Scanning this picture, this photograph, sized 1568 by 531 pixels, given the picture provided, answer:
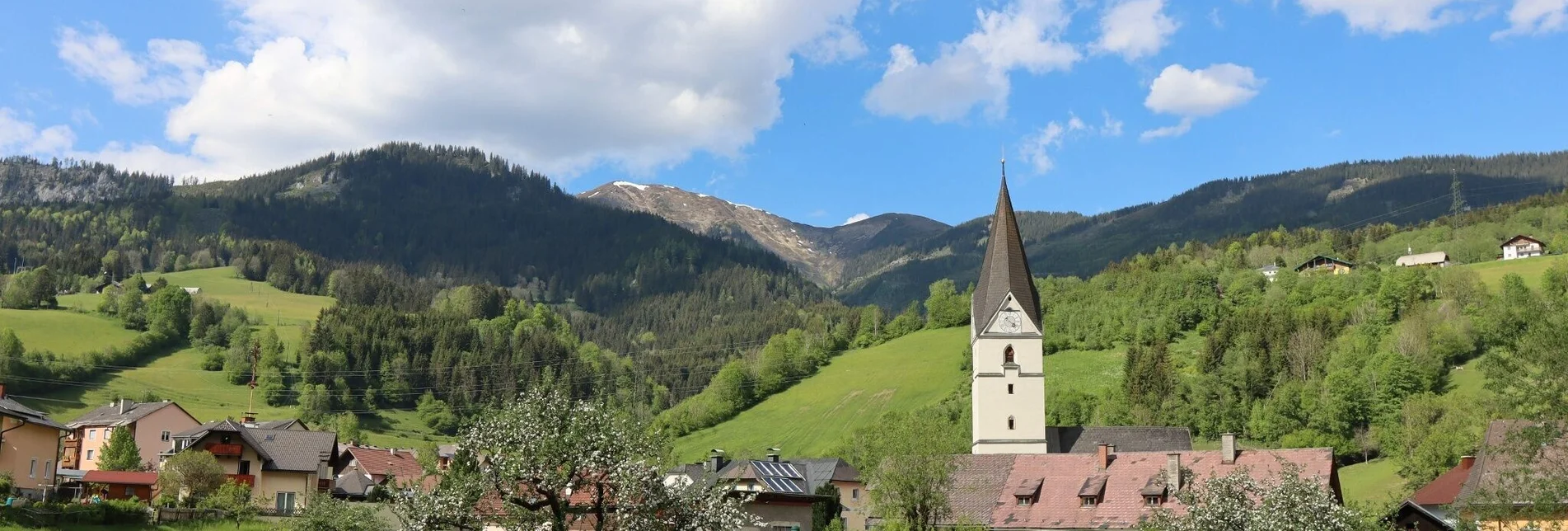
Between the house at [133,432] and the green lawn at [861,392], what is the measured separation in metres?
49.5

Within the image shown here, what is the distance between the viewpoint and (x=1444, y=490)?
177 feet

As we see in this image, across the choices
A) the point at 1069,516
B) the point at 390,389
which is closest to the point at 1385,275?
the point at 1069,516

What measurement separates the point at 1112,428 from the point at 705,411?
87.0 metres

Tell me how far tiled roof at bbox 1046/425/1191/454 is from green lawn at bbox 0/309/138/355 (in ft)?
431

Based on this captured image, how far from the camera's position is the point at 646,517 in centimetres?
3012

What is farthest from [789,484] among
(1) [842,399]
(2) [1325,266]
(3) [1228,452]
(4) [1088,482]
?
(2) [1325,266]

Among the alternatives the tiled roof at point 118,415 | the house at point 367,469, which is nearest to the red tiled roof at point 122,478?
the house at point 367,469

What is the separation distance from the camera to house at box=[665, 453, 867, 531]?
52.8m

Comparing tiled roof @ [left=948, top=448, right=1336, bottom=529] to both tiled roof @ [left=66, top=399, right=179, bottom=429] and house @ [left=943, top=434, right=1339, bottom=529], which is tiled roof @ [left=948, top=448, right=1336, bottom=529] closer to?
house @ [left=943, top=434, right=1339, bottom=529]

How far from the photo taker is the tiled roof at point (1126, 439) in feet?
262

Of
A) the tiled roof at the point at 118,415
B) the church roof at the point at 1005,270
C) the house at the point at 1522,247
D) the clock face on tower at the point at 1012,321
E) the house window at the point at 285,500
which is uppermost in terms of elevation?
the house at the point at 1522,247

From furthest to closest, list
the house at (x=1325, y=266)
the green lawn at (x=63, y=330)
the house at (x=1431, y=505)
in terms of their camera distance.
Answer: the house at (x=1325, y=266)
the green lawn at (x=63, y=330)
the house at (x=1431, y=505)

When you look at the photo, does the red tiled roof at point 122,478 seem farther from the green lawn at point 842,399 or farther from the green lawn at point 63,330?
the green lawn at point 63,330

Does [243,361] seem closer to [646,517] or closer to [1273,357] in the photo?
[1273,357]
